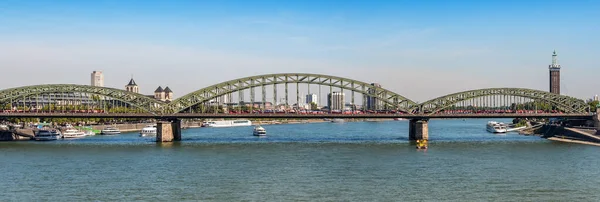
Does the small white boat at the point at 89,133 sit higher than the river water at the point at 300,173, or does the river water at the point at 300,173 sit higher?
the small white boat at the point at 89,133

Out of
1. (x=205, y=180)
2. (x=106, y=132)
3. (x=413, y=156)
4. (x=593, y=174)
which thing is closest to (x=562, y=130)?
(x=413, y=156)

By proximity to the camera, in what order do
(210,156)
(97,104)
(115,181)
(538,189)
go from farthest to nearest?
(97,104) < (210,156) < (115,181) < (538,189)

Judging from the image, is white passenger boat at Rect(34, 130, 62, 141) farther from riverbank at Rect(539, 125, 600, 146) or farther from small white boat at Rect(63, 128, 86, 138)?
riverbank at Rect(539, 125, 600, 146)

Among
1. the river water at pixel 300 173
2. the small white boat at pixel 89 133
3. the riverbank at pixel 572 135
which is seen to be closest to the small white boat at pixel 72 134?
the small white boat at pixel 89 133

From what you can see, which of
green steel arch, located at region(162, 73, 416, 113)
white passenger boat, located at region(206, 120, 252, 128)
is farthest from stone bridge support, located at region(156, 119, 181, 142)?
white passenger boat, located at region(206, 120, 252, 128)

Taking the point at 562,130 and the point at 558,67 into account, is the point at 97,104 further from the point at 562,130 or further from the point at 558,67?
the point at 558,67

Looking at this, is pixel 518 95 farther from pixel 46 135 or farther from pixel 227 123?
pixel 227 123

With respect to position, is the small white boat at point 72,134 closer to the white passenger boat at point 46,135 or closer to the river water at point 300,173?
the white passenger boat at point 46,135
